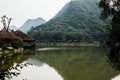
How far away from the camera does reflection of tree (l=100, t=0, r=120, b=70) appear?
15.0 metres

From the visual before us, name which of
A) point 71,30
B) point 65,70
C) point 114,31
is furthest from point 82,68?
point 71,30

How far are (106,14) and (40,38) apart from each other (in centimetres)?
11508

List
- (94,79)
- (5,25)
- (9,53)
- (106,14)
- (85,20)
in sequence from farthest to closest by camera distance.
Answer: (85,20) < (5,25) < (94,79) < (106,14) < (9,53)

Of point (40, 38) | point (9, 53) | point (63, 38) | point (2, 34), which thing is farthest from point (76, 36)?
point (9, 53)

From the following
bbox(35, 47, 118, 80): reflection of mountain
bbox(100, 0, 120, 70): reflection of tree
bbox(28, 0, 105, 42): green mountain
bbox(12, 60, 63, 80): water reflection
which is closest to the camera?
bbox(100, 0, 120, 70): reflection of tree

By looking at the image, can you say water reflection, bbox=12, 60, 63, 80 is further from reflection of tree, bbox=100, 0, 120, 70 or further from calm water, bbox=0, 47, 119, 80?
reflection of tree, bbox=100, 0, 120, 70

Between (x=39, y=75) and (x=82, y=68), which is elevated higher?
(x=39, y=75)

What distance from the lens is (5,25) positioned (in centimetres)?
6944

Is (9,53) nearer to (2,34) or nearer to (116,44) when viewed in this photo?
(116,44)

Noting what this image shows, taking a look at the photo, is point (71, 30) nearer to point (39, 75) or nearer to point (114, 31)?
point (39, 75)

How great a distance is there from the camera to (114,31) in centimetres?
1493

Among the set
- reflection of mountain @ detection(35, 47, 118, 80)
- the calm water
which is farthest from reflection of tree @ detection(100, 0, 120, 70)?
reflection of mountain @ detection(35, 47, 118, 80)

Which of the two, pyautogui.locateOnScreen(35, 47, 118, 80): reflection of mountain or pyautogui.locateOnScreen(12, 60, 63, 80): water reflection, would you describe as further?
pyautogui.locateOnScreen(35, 47, 118, 80): reflection of mountain

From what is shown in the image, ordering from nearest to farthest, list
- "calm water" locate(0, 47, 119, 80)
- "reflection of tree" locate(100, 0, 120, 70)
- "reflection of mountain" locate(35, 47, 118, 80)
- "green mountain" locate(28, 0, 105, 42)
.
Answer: "reflection of tree" locate(100, 0, 120, 70)
"calm water" locate(0, 47, 119, 80)
"reflection of mountain" locate(35, 47, 118, 80)
"green mountain" locate(28, 0, 105, 42)
